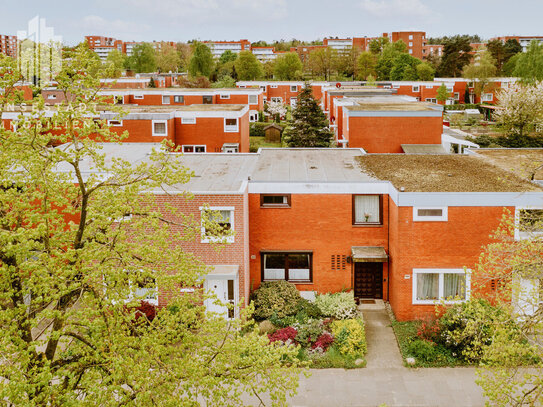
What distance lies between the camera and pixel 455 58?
350 ft

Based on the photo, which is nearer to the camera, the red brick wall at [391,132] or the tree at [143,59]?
the red brick wall at [391,132]

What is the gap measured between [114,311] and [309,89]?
3898 centimetres

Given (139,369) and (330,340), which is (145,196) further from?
(330,340)

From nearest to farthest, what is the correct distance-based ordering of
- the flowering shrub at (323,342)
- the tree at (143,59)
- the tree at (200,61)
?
the flowering shrub at (323,342) < the tree at (200,61) < the tree at (143,59)

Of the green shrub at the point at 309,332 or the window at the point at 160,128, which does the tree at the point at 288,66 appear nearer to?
the window at the point at 160,128

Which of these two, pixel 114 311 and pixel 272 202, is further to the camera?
pixel 272 202

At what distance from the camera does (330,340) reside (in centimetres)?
1842

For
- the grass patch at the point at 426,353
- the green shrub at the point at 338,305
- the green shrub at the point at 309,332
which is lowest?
the grass patch at the point at 426,353

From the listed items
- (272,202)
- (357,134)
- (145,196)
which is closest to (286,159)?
(272,202)

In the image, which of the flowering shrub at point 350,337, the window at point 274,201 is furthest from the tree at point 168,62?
the flowering shrub at point 350,337

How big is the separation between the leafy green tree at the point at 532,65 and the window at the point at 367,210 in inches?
2321

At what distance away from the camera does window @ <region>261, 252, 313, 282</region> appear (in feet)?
73.3

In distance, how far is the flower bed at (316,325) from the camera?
17797 mm

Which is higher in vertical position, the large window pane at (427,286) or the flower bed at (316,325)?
the large window pane at (427,286)
